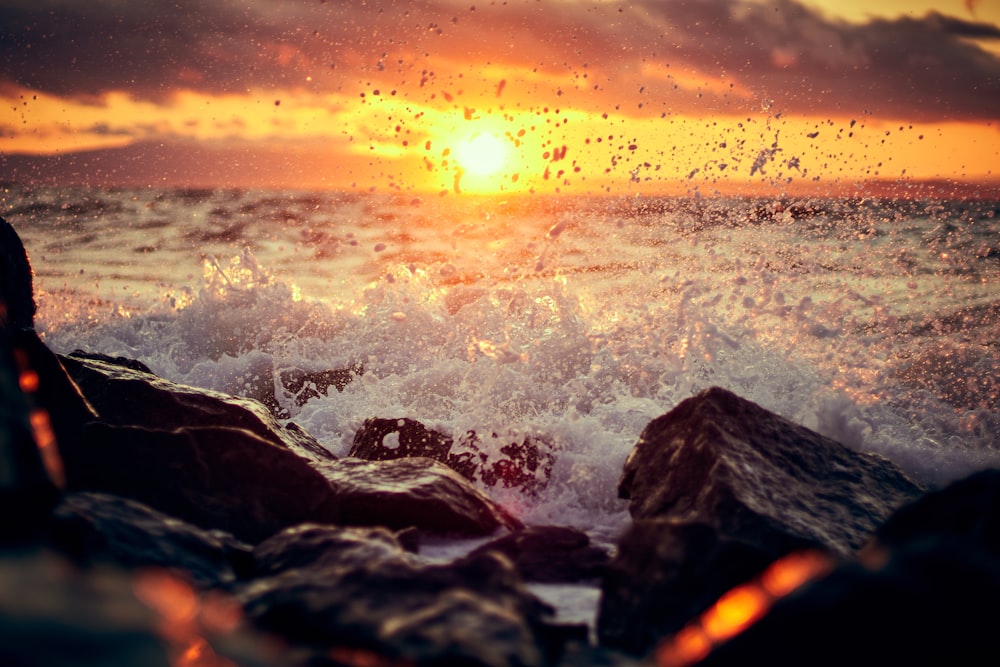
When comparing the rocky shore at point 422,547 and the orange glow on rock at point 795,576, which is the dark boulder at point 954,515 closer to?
the rocky shore at point 422,547

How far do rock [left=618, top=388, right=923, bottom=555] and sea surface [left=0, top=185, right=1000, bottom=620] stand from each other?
44 cm

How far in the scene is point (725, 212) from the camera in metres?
8.78

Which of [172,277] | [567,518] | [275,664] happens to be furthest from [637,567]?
[172,277]

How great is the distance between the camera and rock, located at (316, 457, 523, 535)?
3.23 m

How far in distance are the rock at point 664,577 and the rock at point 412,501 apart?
3.30ft

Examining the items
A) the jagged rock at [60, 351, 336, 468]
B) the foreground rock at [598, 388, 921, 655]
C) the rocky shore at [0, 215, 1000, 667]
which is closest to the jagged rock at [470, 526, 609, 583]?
the rocky shore at [0, 215, 1000, 667]

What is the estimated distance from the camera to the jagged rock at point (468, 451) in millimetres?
4695

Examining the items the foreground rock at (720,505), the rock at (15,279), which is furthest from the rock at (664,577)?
the rock at (15,279)

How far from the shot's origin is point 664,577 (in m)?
2.36

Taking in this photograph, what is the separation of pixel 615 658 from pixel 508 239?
46.5 ft

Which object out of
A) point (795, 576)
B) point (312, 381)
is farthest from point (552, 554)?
point (312, 381)

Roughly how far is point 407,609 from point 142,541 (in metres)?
0.82

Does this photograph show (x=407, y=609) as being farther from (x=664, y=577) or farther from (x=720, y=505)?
(x=720, y=505)

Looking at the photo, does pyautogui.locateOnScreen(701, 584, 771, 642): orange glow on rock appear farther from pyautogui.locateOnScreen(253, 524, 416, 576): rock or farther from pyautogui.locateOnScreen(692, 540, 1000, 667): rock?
pyautogui.locateOnScreen(253, 524, 416, 576): rock
